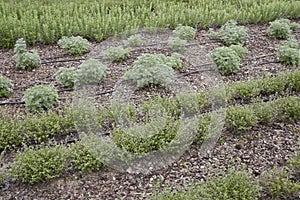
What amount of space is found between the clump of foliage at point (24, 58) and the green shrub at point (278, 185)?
13.0 ft

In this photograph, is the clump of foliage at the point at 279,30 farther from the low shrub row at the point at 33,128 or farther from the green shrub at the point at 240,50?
the low shrub row at the point at 33,128

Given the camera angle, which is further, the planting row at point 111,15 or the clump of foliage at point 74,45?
the planting row at point 111,15

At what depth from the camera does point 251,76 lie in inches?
245

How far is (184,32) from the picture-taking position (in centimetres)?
702

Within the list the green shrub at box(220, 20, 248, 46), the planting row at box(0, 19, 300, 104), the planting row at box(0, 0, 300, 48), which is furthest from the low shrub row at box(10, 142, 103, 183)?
the green shrub at box(220, 20, 248, 46)

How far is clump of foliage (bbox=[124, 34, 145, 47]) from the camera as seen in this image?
6727mm

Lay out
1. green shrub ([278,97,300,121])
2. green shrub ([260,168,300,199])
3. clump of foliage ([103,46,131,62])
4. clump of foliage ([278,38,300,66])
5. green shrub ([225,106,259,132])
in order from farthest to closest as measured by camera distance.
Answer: clump of foliage ([278,38,300,66])
clump of foliage ([103,46,131,62])
green shrub ([278,97,300,121])
green shrub ([225,106,259,132])
green shrub ([260,168,300,199])

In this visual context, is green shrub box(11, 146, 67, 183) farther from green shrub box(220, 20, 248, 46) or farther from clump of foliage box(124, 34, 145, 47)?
green shrub box(220, 20, 248, 46)

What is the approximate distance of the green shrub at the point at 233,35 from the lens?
23.2ft

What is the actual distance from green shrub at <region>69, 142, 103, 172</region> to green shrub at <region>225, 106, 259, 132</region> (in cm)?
167

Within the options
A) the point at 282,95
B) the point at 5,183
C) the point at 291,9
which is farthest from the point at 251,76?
the point at 5,183

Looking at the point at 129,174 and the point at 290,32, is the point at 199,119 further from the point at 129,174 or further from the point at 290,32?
the point at 290,32

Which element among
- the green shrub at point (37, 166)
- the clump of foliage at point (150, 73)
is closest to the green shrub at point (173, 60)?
the clump of foliage at point (150, 73)

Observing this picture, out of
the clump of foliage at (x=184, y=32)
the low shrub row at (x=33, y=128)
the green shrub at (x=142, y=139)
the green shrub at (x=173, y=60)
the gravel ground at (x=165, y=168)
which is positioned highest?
the clump of foliage at (x=184, y=32)
